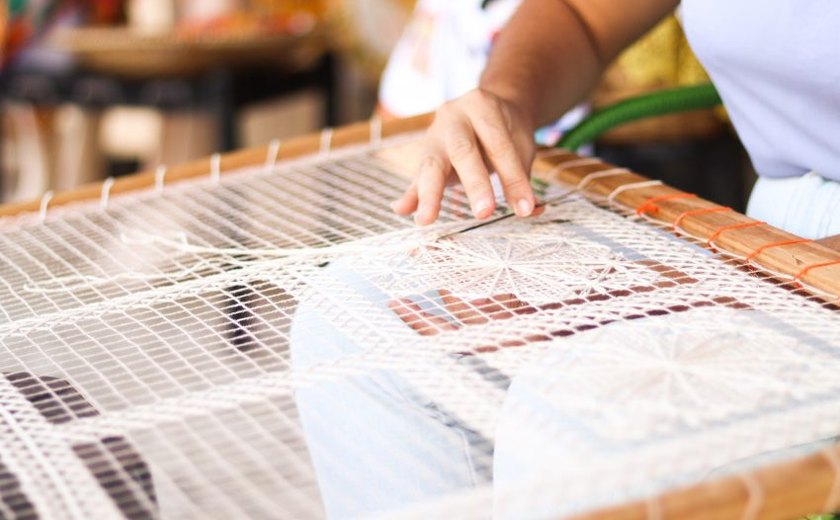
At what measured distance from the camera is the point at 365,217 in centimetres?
88

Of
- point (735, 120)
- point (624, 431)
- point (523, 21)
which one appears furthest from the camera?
point (523, 21)

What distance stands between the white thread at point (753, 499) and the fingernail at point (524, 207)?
1.26ft

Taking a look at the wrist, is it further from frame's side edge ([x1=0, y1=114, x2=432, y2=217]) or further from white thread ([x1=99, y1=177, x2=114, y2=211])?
white thread ([x1=99, y1=177, x2=114, y2=211])

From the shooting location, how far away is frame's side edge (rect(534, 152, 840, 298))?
69cm

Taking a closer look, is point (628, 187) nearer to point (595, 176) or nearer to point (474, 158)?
point (595, 176)

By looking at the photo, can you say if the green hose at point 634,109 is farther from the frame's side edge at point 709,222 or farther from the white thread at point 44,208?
the white thread at point 44,208

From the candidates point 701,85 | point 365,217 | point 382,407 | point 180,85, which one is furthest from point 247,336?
point 180,85

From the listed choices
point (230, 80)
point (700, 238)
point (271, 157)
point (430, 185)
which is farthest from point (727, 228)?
point (230, 80)

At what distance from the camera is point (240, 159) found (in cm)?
100

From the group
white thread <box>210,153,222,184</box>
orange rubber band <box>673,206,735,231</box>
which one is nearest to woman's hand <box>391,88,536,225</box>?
orange rubber band <box>673,206,735,231</box>

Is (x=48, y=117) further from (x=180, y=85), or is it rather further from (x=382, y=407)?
(x=382, y=407)

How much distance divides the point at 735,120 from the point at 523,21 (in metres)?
0.25

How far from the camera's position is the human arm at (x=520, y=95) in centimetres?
82

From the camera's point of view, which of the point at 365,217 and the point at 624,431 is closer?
the point at 624,431
